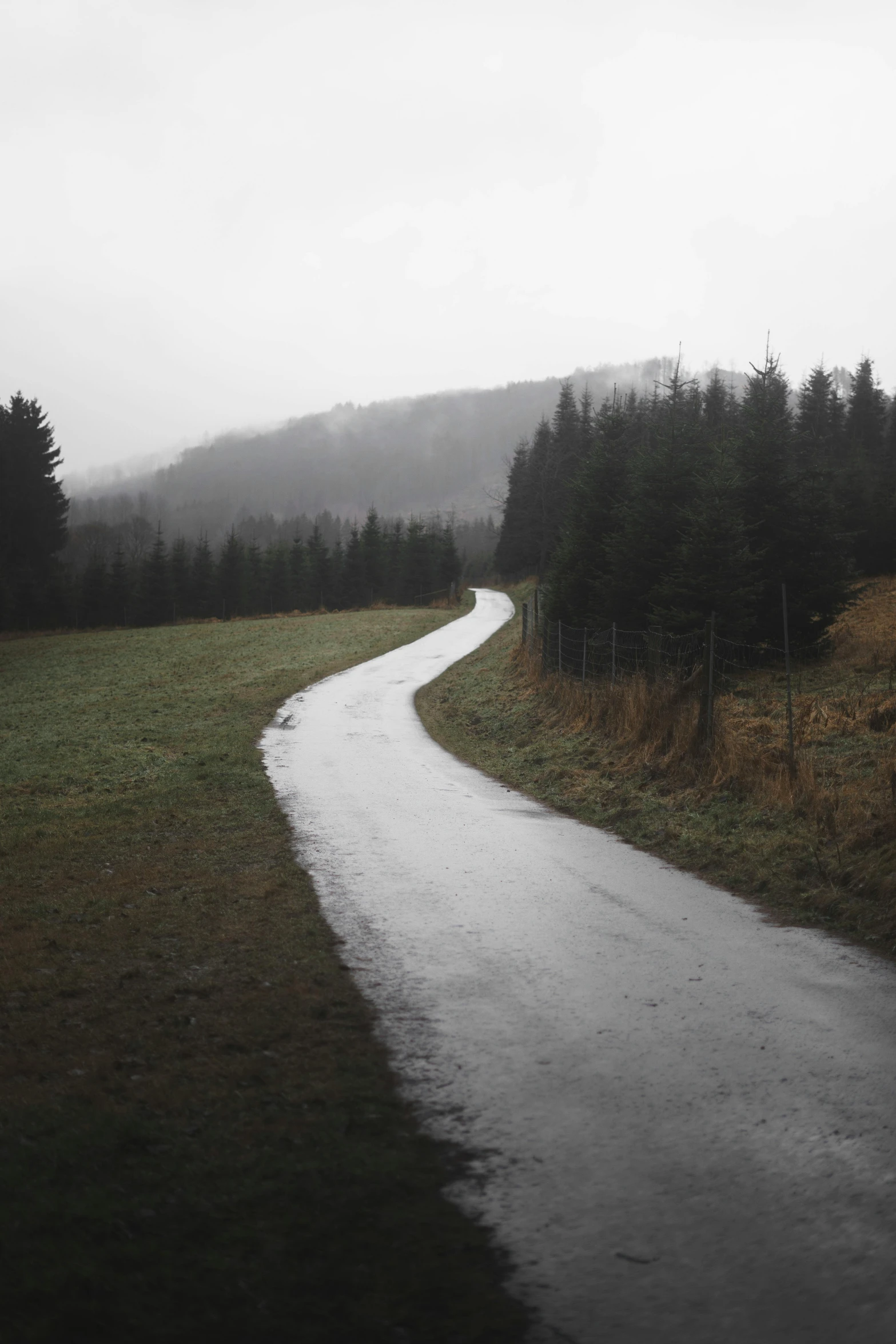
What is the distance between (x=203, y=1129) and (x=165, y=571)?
7582 cm

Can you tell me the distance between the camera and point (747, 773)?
10.9m

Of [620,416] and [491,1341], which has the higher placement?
[620,416]

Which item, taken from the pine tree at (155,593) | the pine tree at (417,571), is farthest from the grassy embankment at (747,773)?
the pine tree at (155,593)

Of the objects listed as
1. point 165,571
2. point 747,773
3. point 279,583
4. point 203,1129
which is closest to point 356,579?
point 279,583

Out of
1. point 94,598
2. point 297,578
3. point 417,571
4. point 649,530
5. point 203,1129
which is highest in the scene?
point 297,578

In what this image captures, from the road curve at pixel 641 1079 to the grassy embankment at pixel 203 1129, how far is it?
0.26 m

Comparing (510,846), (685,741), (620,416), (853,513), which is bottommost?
(510,846)

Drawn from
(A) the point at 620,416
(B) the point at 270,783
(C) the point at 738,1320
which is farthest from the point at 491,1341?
(A) the point at 620,416

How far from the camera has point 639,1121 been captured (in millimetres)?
4086

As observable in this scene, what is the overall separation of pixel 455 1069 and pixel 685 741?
843 cm

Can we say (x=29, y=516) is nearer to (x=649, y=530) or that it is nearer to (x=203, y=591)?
(x=203, y=591)

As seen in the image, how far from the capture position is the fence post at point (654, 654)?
52.0 ft

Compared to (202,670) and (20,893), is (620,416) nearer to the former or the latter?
(202,670)

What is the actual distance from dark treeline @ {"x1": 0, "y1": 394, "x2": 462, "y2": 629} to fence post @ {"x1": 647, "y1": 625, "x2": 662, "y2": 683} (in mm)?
51482
